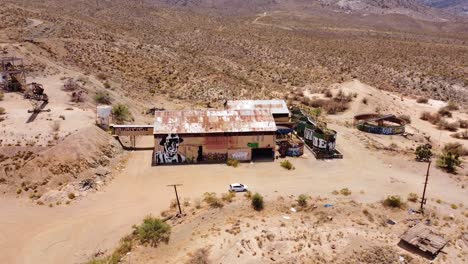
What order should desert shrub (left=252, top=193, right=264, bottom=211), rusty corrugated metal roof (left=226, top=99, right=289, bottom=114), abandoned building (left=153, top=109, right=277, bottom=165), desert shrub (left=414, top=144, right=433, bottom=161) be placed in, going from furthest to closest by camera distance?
rusty corrugated metal roof (left=226, top=99, right=289, bottom=114)
desert shrub (left=414, top=144, right=433, bottom=161)
abandoned building (left=153, top=109, right=277, bottom=165)
desert shrub (left=252, top=193, right=264, bottom=211)

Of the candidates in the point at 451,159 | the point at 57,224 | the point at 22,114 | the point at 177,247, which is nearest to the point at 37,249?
the point at 57,224

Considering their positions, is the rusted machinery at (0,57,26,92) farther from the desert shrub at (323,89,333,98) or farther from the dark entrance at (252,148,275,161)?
the desert shrub at (323,89,333,98)

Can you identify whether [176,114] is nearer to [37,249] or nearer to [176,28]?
[37,249]

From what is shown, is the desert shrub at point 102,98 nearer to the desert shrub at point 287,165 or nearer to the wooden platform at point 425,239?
the desert shrub at point 287,165

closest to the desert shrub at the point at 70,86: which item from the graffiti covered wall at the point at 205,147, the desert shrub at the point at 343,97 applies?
the graffiti covered wall at the point at 205,147

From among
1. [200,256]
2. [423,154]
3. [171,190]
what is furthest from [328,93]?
[200,256]

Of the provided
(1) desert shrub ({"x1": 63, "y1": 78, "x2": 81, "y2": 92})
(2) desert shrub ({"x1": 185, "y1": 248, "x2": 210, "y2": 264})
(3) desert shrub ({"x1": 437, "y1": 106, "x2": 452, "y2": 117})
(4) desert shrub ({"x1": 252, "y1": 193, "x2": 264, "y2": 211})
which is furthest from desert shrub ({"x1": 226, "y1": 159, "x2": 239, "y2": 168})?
(3) desert shrub ({"x1": 437, "y1": 106, "x2": 452, "y2": 117})
